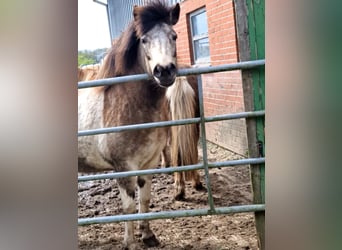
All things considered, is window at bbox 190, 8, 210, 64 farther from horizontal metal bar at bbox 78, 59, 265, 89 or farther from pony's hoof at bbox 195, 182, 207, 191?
pony's hoof at bbox 195, 182, 207, 191

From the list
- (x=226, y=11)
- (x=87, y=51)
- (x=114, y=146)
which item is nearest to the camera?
(x=87, y=51)

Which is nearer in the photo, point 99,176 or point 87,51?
point 87,51

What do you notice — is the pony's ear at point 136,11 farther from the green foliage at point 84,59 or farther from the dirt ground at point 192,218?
the dirt ground at point 192,218

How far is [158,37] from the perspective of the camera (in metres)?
1.07

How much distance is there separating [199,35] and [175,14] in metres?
0.10

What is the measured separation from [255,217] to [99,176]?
54 cm

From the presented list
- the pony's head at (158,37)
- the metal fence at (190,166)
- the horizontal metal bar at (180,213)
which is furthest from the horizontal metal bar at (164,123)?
the horizontal metal bar at (180,213)

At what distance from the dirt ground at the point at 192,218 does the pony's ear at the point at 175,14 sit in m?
0.42

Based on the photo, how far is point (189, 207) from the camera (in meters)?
1.15
